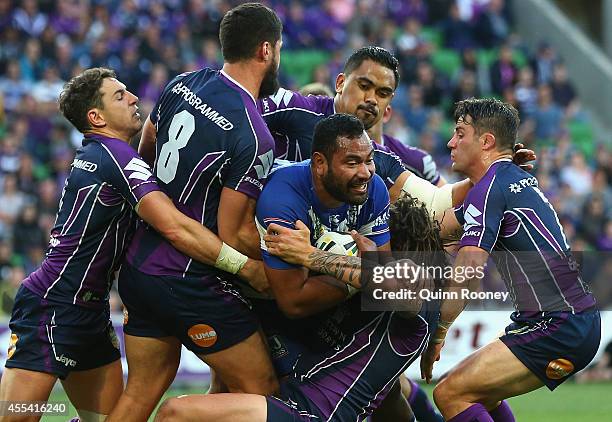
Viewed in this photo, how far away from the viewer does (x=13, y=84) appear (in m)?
16.3

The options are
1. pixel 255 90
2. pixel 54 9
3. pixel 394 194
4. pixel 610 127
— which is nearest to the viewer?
pixel 255 90

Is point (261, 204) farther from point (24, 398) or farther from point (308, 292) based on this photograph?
point (24, 398)

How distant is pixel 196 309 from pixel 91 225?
853 millimetres

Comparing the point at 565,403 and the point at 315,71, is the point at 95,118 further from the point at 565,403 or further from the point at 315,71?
the point at 315,71

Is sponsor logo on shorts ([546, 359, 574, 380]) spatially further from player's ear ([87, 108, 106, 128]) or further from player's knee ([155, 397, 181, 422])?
player's ear ([87, 108, 106, 128])

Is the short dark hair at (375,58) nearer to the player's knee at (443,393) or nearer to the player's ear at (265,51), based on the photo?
the player's ear at (265,51)

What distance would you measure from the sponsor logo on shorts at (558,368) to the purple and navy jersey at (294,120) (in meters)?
1.76

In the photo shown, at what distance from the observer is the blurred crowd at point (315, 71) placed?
15258 millimetres

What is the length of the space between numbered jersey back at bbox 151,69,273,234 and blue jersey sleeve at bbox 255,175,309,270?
104mm

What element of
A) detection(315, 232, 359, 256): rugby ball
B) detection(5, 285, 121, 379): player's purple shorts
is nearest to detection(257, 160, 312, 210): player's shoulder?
detection(315, 232, 359, 256): rugby ball

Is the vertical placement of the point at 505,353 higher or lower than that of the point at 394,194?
lower

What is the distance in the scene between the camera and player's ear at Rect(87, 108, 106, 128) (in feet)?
22.3

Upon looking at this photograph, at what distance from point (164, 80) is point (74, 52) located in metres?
1.52

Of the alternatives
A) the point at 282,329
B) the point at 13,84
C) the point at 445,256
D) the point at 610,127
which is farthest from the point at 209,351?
the point at 610,127
